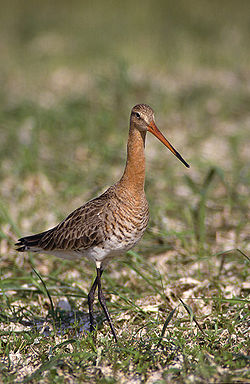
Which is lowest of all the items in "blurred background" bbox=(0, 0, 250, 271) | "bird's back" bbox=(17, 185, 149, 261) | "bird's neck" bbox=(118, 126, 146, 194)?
"bird's back" bbox=(17, 185, 149, 261)

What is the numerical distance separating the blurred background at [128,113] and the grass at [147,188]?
25mm

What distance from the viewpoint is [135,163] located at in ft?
13.2

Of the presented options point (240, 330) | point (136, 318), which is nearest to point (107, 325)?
point (136, 318)

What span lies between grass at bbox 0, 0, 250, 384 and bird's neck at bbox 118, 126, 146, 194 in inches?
37.2

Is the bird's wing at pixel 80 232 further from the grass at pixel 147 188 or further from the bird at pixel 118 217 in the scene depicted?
the grass at pixel 147 188

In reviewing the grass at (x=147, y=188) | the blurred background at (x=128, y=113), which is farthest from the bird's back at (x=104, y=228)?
the blurred background at (x=128, y=113)

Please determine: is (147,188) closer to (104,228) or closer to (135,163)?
(135,163)

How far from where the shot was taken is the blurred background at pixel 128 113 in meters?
5.91

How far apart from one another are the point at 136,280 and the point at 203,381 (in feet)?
5.87

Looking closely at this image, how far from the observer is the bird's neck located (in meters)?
4.01

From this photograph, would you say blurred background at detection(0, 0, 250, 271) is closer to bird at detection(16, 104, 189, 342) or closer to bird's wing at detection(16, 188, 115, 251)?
bird's wing at detection(16, 188, 115, 251)

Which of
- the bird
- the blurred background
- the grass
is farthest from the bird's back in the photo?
the blurred background

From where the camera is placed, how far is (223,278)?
15.8ft

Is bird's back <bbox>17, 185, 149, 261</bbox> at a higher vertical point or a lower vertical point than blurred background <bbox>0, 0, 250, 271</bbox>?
lower
